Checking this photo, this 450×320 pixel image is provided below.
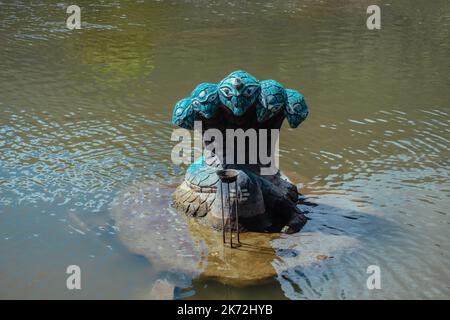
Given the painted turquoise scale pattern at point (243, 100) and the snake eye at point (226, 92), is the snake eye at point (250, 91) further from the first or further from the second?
the snake eye at point (226, 92)

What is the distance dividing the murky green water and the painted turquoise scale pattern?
4.82ft

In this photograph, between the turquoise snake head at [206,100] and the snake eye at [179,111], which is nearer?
the turquoise snake head at [206,100]

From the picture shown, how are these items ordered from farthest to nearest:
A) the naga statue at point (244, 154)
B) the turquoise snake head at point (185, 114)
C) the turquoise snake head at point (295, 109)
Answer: the turquoise snake head at point (185, 114)
the turquoise snake head at point (295, 109)
the naga statue at point (244, 154)

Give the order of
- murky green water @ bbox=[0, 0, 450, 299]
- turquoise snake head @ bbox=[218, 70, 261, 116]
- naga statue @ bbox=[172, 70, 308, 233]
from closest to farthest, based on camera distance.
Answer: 1. murky green water @ bbox=[0, 0, 450, 299]
2. turquoise snake head @ bbox=[218, 70, 261, 116]
3. naga statue @ bbox=[172, 70, 308, 233]

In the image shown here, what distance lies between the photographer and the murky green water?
6.98m

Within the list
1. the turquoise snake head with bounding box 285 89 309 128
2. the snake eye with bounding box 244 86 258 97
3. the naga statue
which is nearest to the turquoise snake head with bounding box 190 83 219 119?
the naga statue

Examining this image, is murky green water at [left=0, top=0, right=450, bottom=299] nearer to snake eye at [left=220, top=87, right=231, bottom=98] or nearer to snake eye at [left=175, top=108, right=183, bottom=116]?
snake eye at [left=175, top=108, right=183, bottom=116]

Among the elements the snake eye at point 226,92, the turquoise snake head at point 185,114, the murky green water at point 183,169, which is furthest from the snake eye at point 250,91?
the murky green water at point 183,169

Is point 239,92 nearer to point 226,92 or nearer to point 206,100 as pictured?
point 226,92

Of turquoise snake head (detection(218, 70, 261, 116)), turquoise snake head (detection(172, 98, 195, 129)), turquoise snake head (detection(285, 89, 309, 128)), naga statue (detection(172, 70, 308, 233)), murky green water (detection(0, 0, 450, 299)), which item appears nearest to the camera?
murky green water (detection(0, 0, 450, 299))

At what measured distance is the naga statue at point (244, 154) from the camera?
7266 mm

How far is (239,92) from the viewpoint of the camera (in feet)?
23.4

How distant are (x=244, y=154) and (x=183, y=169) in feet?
7.17

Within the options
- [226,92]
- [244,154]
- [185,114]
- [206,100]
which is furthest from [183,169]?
[226,92]
